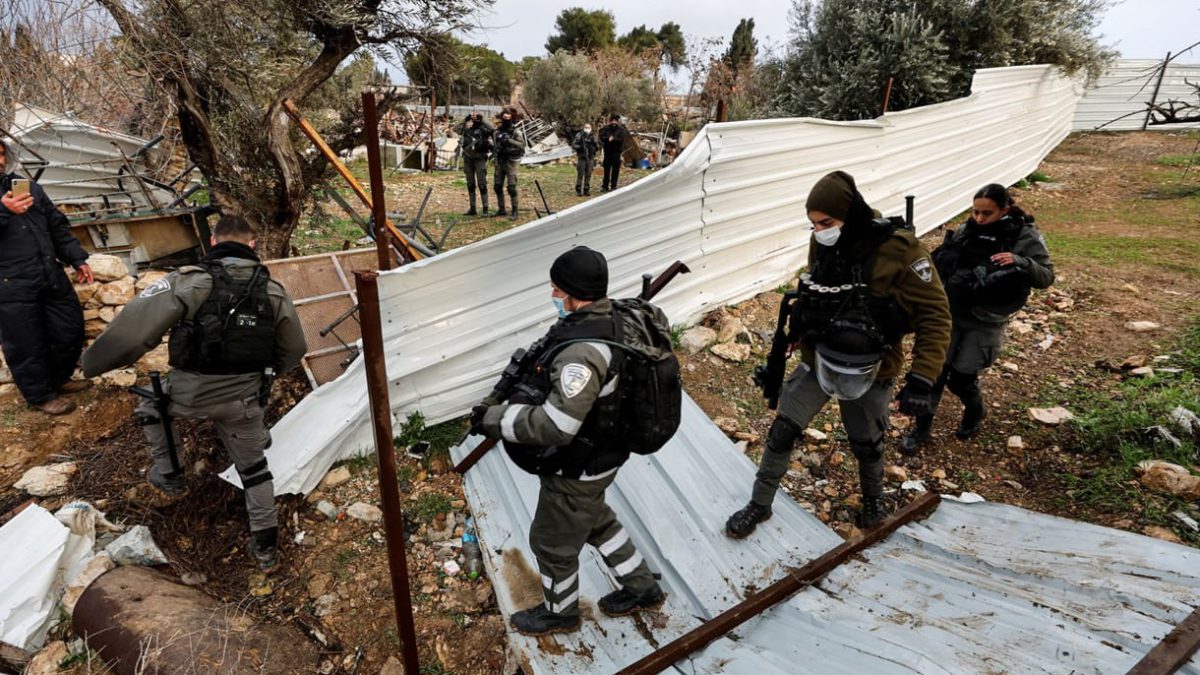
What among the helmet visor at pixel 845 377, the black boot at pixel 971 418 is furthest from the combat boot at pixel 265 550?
the black boot at pixel 971 418

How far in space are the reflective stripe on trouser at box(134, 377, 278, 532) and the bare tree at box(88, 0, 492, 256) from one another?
9.60 ft

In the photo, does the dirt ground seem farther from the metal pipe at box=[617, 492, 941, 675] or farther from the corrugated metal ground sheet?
the metal pipe at box=[617, 492, 941, 675]

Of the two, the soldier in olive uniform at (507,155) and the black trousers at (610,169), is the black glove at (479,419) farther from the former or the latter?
the black trousers at (610,169)

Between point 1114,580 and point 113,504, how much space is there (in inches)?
167

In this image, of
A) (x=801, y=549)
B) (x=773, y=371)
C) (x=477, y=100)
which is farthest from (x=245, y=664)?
(x=477, y=100)

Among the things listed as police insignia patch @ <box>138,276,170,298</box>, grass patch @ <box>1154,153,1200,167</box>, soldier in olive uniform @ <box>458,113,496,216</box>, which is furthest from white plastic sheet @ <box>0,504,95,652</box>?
grass patch @ <box>1154,153,1200,167</box>

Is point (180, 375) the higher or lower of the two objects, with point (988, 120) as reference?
lower

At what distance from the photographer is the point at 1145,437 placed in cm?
317

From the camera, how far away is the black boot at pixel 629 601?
2.32 metres

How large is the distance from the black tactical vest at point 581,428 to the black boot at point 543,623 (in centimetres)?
63

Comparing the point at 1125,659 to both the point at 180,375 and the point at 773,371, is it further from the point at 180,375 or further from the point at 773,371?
the point at 180,375

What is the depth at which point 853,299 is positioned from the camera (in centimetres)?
237

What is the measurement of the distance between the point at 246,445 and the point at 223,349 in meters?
0.51

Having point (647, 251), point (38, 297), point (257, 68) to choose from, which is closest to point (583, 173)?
point (257, 68)
